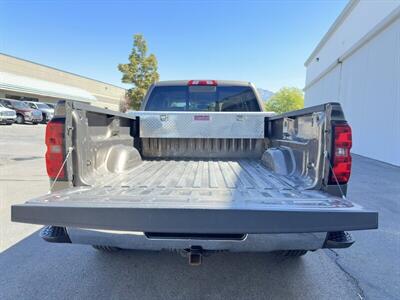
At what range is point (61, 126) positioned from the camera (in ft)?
7.30

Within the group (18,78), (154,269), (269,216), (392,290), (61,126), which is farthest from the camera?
(18,78)

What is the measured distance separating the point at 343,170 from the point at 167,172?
1964 millimetres

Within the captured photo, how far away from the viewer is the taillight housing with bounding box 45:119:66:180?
2226 millimetres

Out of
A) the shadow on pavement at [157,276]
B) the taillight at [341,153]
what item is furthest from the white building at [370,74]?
the taillight at [341,153]

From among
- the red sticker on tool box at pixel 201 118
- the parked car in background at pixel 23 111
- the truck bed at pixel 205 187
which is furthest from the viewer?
the parked car in background at pixel 23 111

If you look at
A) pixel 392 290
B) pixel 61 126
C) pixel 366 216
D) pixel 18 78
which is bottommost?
pixel 392 290

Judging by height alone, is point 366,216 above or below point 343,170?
below

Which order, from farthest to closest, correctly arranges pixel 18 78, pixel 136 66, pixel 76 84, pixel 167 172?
pixel 76 84
pixel 18 78
pixel 136 66
pixel 167 172

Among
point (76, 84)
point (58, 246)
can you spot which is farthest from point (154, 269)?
point (76, 84)

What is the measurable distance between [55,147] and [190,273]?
1854mm

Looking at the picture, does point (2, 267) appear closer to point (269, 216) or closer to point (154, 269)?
point (154, 269)

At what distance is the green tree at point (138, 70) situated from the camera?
30.0 meters

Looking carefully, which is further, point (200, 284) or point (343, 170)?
point (200, 284)

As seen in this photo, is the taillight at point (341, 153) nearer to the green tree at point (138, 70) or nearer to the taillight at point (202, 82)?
the taillight at point (202, 82)
